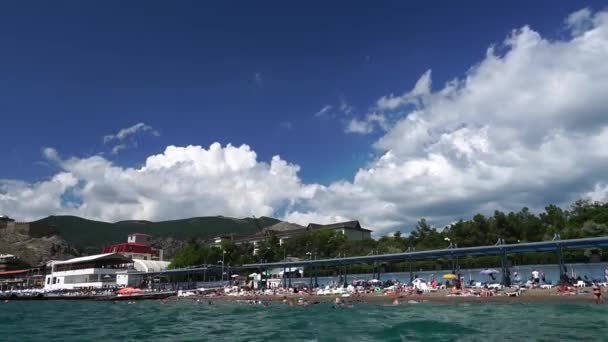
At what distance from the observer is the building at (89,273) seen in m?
121

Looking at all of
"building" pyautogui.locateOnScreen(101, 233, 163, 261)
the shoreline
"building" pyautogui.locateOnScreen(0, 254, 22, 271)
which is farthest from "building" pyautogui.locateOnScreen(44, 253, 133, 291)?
the shoreline

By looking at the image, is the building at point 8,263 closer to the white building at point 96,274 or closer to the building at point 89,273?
the white building at point 96,274

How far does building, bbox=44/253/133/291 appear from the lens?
121375 mm

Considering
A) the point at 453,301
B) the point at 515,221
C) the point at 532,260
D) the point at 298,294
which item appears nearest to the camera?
the point at 453,301

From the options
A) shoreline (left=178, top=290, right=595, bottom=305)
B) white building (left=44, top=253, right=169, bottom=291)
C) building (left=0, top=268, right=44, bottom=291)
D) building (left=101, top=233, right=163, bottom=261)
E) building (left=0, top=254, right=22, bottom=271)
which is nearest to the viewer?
shoreline (left=178, top=290, right=595, bottom=305)

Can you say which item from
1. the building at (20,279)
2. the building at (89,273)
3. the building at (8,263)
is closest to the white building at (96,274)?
the building at (89,273)

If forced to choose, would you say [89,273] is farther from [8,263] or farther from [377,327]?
[377,327]

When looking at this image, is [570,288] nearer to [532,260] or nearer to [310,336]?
[310,336]

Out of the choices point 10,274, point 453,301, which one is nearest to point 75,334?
point 453,301

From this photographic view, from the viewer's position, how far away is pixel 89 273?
121312 millimetres

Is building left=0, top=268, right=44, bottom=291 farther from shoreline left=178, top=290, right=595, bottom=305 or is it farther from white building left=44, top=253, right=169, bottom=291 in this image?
shoreline left=178, top=290, right=595, bottom=305

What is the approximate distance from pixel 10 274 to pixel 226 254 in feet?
258

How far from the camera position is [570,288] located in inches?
1615

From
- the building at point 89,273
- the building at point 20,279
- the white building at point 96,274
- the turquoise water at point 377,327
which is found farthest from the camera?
the building at point 20,279
